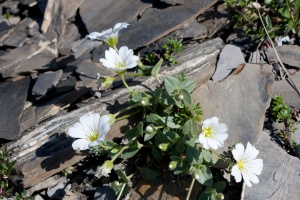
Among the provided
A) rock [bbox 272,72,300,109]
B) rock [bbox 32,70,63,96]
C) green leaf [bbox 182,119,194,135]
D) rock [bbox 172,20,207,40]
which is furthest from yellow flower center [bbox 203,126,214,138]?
rock [bbox 32,70,63,96]

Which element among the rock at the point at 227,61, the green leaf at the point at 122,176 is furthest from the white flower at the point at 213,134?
the rock at the point at 227,61

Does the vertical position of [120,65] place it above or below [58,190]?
above

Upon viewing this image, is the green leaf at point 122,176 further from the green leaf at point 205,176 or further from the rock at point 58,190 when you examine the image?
the rock at point 58,190

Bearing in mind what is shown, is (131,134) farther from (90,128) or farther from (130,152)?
(90,128)

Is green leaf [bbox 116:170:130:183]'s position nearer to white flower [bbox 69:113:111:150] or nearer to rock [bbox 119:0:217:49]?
white flower [bbox 69:113:111:150]

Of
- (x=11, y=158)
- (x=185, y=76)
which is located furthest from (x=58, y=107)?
(x=185, y=76)

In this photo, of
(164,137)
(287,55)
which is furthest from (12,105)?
(287,55)
